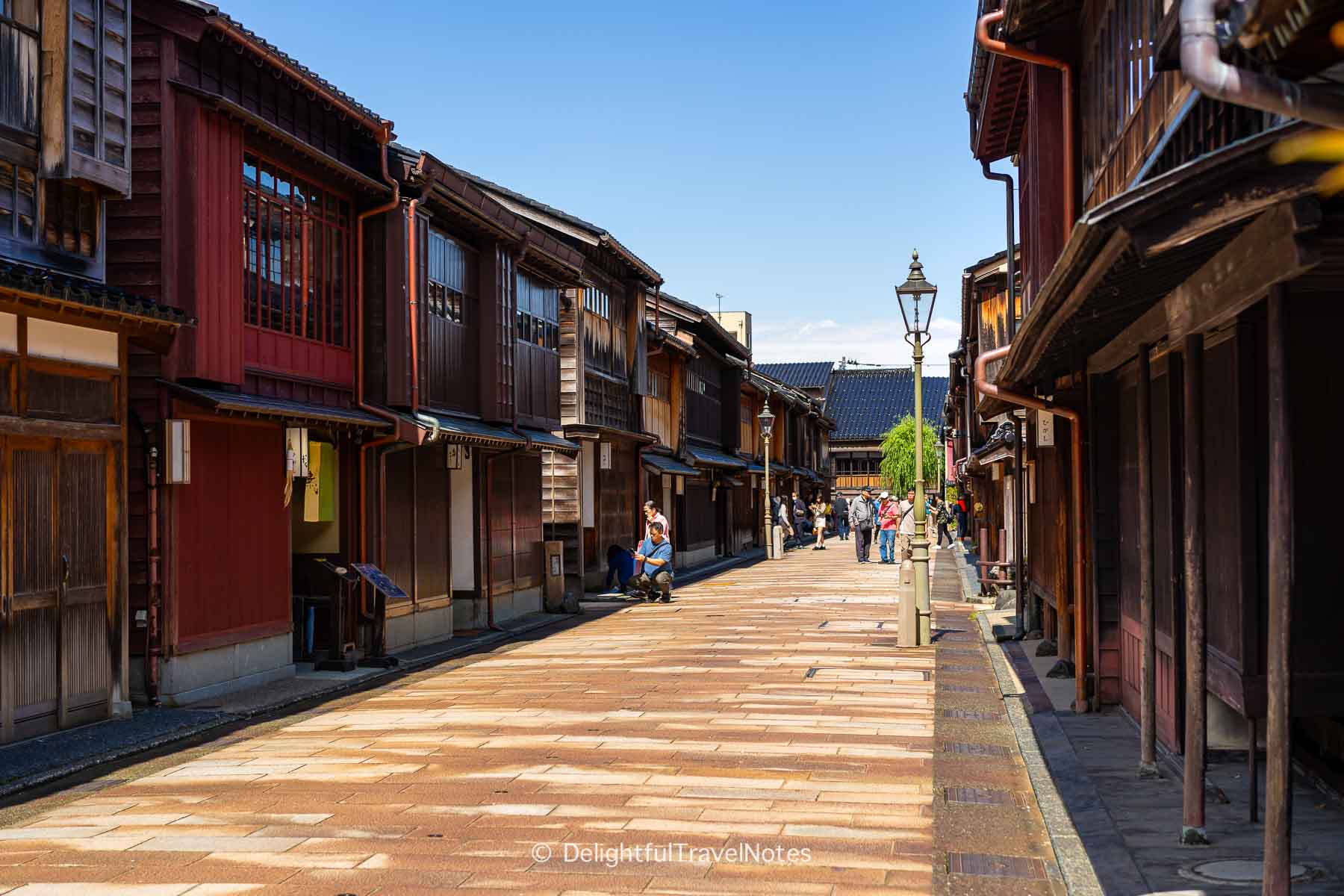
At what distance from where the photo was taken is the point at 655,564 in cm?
2903

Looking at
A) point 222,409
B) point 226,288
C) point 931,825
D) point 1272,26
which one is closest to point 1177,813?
point 931,825

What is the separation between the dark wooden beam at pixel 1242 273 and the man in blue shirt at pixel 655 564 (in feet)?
67.1

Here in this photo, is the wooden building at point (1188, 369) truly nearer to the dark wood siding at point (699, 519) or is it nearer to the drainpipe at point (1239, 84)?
the drainpipe at point (1239, 84)

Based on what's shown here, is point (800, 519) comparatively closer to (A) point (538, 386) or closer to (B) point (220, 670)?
(A) point (538, 386)

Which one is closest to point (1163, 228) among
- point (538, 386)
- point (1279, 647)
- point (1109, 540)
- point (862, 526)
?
point (1279, 647)

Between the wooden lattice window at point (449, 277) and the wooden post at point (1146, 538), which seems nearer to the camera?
the wooden post at point (1146, 538)

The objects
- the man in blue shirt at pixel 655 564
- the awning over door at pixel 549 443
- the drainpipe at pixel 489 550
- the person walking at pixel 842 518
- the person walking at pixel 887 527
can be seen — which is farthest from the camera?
the person walking at pixel 842 518

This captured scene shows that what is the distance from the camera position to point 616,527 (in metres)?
33.3

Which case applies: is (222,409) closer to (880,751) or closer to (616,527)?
(880,751)

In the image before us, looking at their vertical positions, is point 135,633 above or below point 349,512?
Result: below

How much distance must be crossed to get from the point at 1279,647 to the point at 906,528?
3054 cm

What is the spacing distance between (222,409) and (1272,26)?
1217 cm

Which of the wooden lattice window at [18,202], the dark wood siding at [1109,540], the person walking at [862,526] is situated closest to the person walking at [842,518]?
the person walking at [862,526]

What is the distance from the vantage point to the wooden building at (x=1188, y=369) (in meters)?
5.36
